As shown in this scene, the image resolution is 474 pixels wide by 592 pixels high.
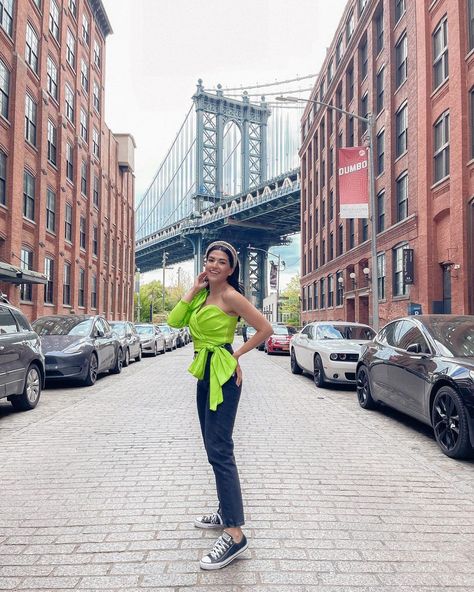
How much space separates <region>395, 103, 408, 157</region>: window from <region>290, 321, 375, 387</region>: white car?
14.3 metres

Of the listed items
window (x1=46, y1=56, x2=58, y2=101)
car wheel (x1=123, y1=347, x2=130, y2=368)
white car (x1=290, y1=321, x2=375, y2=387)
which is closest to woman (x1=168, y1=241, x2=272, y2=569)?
white car (x1=290, y1=321, x2=375, y2=387)

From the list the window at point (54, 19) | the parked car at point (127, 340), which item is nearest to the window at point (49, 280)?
the parked car at point (127, 340)

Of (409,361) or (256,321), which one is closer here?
(256,321)

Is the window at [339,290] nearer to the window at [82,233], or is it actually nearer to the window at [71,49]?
the window at [82,233]

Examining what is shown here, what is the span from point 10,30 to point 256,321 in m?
23.3

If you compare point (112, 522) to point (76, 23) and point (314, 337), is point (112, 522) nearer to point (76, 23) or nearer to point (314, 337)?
point (314, 337)

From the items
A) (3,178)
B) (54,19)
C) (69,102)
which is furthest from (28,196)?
(54,19)

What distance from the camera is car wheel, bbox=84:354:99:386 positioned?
1133 cm

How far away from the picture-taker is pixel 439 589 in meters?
2.70

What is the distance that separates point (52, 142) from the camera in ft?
→ 87.7

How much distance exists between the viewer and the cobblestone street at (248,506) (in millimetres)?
2842

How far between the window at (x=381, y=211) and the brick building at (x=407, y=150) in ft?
0.18

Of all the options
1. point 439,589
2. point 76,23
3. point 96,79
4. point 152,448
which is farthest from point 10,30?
point 439,589

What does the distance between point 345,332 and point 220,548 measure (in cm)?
976
